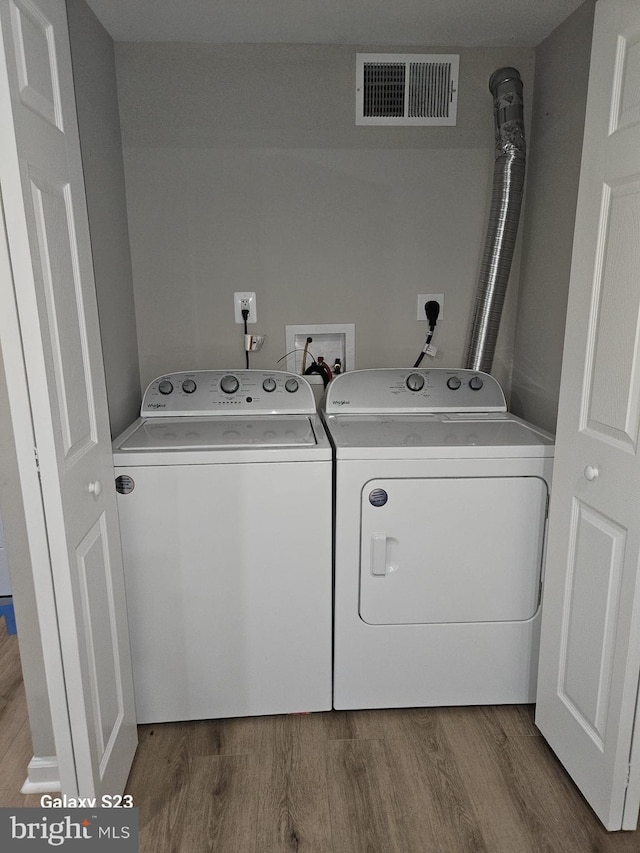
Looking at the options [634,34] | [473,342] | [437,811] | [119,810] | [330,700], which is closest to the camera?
[634,34]

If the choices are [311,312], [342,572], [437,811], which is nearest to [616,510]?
[342,572]

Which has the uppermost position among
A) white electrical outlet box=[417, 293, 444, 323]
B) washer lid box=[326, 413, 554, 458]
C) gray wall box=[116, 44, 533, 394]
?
gray wall box=[116, 44, 533, 394]

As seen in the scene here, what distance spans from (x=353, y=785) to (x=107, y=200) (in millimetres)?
1970

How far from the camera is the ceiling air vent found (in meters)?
2.12

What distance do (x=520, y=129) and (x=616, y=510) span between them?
1.46m

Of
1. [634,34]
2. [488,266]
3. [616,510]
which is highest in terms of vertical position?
[634,34]

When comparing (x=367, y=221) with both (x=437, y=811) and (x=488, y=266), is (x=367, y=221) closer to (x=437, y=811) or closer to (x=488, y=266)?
(x=488, y=266)

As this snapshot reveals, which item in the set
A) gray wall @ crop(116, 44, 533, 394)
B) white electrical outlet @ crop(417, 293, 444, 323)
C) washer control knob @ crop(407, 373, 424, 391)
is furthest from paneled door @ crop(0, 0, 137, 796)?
white electrical outlet @ crop(417, 293, 444, 323)

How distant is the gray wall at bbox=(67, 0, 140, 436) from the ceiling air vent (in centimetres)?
89

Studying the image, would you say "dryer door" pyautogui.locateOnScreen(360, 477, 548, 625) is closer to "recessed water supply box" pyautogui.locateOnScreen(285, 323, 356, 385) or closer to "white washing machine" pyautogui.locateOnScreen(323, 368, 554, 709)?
"white washing machine" pyautogui.locateOnScreen(323, 368, 554, 709)

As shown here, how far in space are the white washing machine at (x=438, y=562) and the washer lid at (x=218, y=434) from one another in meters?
0.14

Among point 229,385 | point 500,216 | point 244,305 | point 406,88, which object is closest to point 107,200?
point 244,305

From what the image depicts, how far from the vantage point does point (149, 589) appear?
1729mm

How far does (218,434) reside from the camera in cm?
184
